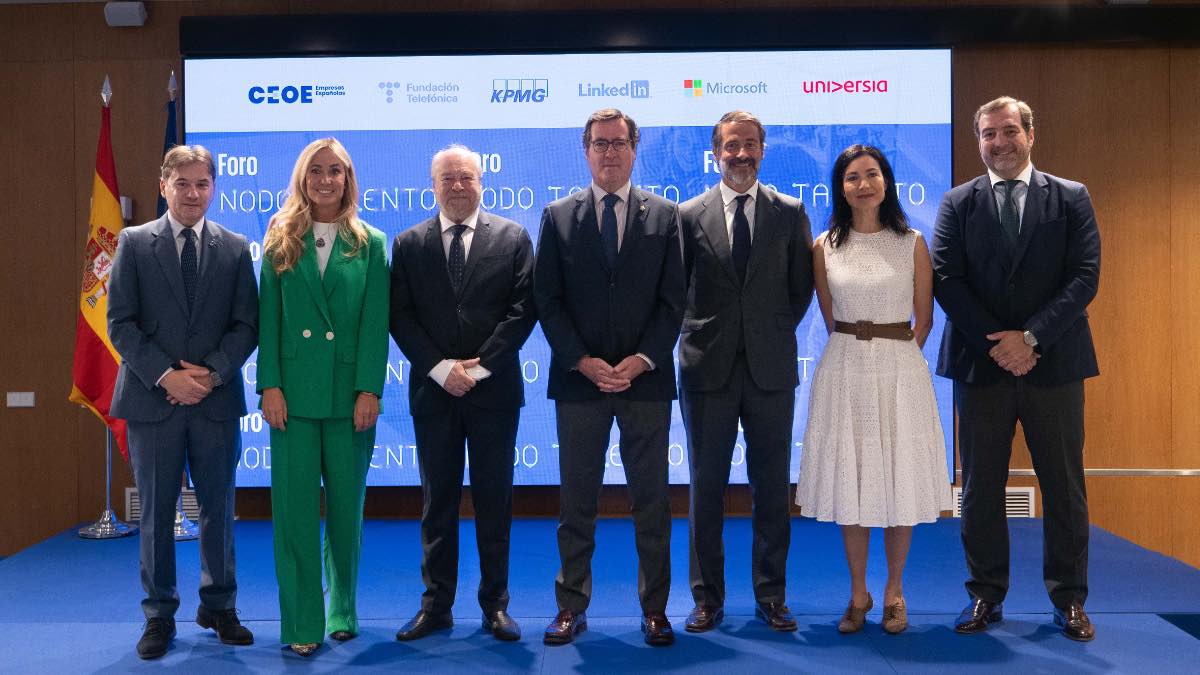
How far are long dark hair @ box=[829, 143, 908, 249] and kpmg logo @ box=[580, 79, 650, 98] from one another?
84.5 inches

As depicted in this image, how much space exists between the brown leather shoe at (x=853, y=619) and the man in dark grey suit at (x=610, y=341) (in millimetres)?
641

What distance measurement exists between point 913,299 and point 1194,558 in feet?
11.1

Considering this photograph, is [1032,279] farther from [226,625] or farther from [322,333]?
[226,625]

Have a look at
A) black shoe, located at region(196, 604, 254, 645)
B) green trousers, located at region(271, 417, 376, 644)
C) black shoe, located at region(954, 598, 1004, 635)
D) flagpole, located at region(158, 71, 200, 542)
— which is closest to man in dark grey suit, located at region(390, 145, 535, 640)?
green trousers, located at region(271, 417, 376, 644)

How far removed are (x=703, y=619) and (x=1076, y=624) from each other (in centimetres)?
129

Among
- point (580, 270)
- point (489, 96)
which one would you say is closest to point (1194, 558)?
point (580, 270)

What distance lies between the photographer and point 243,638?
3.32 m

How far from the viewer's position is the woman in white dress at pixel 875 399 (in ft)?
11.0

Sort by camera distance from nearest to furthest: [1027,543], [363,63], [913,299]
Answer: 1. [913,299]
2. [1027,543]
3. [363,63]

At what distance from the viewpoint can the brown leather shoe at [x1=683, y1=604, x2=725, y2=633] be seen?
11.2 feet

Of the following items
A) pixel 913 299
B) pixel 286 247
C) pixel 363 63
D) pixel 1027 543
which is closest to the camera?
pixel 286 247

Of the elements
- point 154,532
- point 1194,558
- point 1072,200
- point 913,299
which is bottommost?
point 1194,558

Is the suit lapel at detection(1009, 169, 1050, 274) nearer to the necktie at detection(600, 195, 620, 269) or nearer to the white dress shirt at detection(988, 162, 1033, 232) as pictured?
the white dress shirt at detection(988, 162, 1033, 232)

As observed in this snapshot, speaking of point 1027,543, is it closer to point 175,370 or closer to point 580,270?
point 580,270
